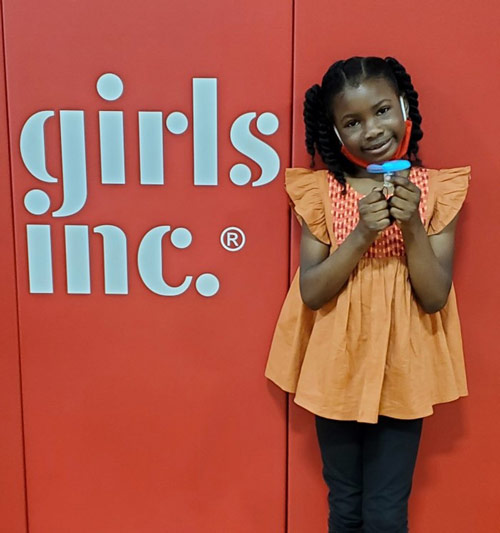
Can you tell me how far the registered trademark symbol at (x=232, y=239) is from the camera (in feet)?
3.97

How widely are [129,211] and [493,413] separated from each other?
802 millimetres

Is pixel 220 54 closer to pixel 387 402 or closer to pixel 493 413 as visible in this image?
pixel 387 402

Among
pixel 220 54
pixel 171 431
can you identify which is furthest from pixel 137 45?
pixel 171 431

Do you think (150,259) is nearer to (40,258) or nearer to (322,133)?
(40,258)

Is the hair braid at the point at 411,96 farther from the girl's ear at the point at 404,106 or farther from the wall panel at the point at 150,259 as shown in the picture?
the wall panel at the point at 150,259

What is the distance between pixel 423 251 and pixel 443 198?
0.41 ft

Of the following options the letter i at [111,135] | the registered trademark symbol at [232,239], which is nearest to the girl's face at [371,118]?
the registered trademark symbol at [232,239]

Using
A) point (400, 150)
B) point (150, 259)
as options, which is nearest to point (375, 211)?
point (400, 150)

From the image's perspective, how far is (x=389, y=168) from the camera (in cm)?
95

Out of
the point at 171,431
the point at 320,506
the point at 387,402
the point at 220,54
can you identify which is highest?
the point at 220,54

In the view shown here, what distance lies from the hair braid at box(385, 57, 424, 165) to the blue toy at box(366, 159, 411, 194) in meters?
0.16

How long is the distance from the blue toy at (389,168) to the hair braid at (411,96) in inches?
6.2

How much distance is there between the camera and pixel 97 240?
121cm

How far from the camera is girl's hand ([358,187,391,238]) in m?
0.97
